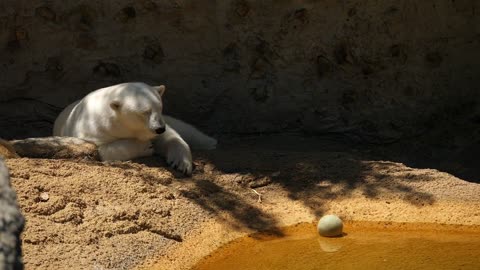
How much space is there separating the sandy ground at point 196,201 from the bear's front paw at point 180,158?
0.32ft

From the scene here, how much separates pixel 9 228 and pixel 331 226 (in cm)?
323

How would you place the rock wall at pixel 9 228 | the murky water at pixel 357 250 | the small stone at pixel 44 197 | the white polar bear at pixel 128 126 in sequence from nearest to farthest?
1. the rock wall at pixel 9 228
2. the murky water at pixel 357 250
3. the small stone at pixel 44 197
4. the white polar bear at pixel 128 126

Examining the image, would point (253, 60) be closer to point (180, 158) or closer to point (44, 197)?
point (180, 158)

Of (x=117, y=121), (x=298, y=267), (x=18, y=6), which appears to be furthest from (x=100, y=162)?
(x=18, y=6)

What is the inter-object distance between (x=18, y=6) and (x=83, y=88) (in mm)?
1140

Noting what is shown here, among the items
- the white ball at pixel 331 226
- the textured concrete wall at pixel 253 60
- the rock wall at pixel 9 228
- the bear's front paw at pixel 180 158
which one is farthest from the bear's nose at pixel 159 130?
the rock wall at pixel 9 228

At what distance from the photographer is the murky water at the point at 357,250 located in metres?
4.82

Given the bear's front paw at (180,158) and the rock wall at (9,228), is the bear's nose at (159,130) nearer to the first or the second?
the bear's front paw at (180,158)

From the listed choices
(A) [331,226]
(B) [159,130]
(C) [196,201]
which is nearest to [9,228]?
(A) [331,226]

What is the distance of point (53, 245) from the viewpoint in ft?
15.7

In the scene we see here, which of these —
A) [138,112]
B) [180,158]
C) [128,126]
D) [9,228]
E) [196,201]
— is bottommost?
[196,201]

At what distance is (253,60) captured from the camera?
27.5 feet

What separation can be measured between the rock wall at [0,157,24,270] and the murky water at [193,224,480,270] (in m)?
2.44

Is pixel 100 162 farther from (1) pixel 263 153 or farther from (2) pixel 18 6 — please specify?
(2) pixel 18 6
